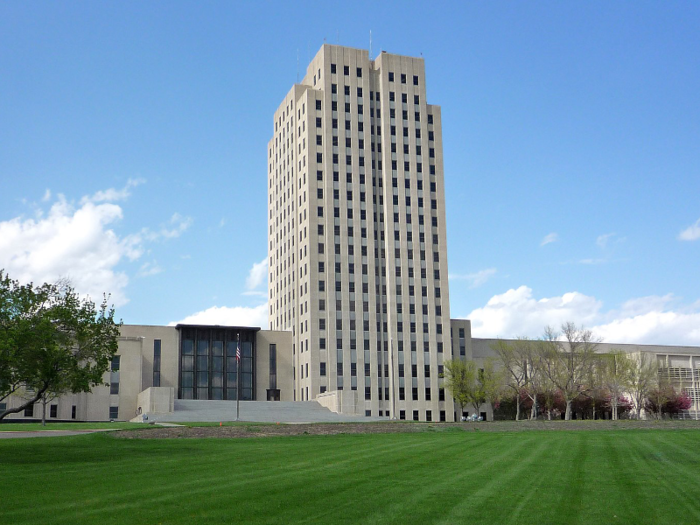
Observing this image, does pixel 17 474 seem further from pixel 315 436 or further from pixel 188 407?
pixel 188 407

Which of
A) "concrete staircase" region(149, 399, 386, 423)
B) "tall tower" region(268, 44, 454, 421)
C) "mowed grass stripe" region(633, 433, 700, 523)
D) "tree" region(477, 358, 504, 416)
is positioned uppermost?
"tall tower" region(268, 44, 454, 421)

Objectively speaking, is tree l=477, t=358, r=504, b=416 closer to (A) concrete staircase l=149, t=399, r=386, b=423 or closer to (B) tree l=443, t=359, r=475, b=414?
(B) tree l=443, t=359, r=475, b=414

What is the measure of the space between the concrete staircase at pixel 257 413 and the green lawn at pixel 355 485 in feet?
139

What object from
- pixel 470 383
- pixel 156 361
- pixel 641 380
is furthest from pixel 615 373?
pixel 156 361

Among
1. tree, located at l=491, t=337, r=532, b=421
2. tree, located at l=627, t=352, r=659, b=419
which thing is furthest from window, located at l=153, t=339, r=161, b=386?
tree, located at l=627, t=352, r=659, b=419

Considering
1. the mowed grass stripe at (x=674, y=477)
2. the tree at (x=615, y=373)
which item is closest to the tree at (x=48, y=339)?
the mowed grass stripe at (x=674, y=477)

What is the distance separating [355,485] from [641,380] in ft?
332

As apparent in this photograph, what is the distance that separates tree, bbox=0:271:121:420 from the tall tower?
72.2 m

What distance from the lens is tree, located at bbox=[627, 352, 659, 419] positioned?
11012cm

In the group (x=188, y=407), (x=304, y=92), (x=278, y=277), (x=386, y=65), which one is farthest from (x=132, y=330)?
(x=386, y=65)

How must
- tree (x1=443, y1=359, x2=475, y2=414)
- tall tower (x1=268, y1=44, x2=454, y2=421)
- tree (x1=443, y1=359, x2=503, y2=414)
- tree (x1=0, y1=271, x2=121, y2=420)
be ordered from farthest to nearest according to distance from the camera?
1. tall tower (x1=268, y1=44, x2=454, y2=421)
2. tree (x1=443, y1=359, x2=503, y2=414)
3. tree (x1=443, y1=359, x2=475, y2=414)
4. tree (x1=0, y1=271, x2=121, y2=420)

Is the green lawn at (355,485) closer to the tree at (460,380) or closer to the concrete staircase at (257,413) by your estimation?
the concrete staircase at (257,413)

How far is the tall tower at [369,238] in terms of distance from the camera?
353 feet

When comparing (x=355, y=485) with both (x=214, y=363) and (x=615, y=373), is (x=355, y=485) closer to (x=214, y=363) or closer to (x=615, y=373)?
(x=214, y=363)
